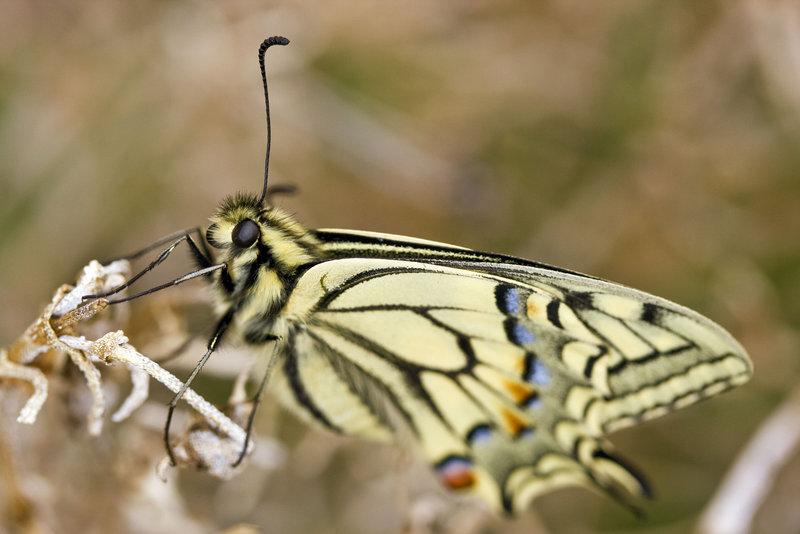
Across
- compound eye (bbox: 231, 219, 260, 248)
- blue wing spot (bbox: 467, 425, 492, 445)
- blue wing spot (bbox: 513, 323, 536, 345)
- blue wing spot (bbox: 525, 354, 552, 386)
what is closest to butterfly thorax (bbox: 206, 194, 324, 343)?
compound eye (bbox: 231, 219, 260, 248)

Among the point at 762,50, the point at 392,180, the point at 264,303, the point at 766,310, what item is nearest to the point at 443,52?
the point at 392,180

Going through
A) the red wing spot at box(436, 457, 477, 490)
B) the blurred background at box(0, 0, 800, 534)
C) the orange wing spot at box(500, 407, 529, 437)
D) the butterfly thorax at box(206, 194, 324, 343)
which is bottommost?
the red wing spot at box(436, 457, 477, 490)

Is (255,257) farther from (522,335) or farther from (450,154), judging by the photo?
(450,154)

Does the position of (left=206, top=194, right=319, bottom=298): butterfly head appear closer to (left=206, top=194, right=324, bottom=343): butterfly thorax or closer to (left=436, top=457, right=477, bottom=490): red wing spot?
(left=206, top=194, right=324, bottom=343): butterfly thorax

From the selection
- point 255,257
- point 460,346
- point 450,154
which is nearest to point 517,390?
point 460,346

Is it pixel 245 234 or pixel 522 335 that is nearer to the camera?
pixel 245 234

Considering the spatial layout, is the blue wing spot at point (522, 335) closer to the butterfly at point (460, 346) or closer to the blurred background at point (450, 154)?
the butterfly at point (460, 346)
